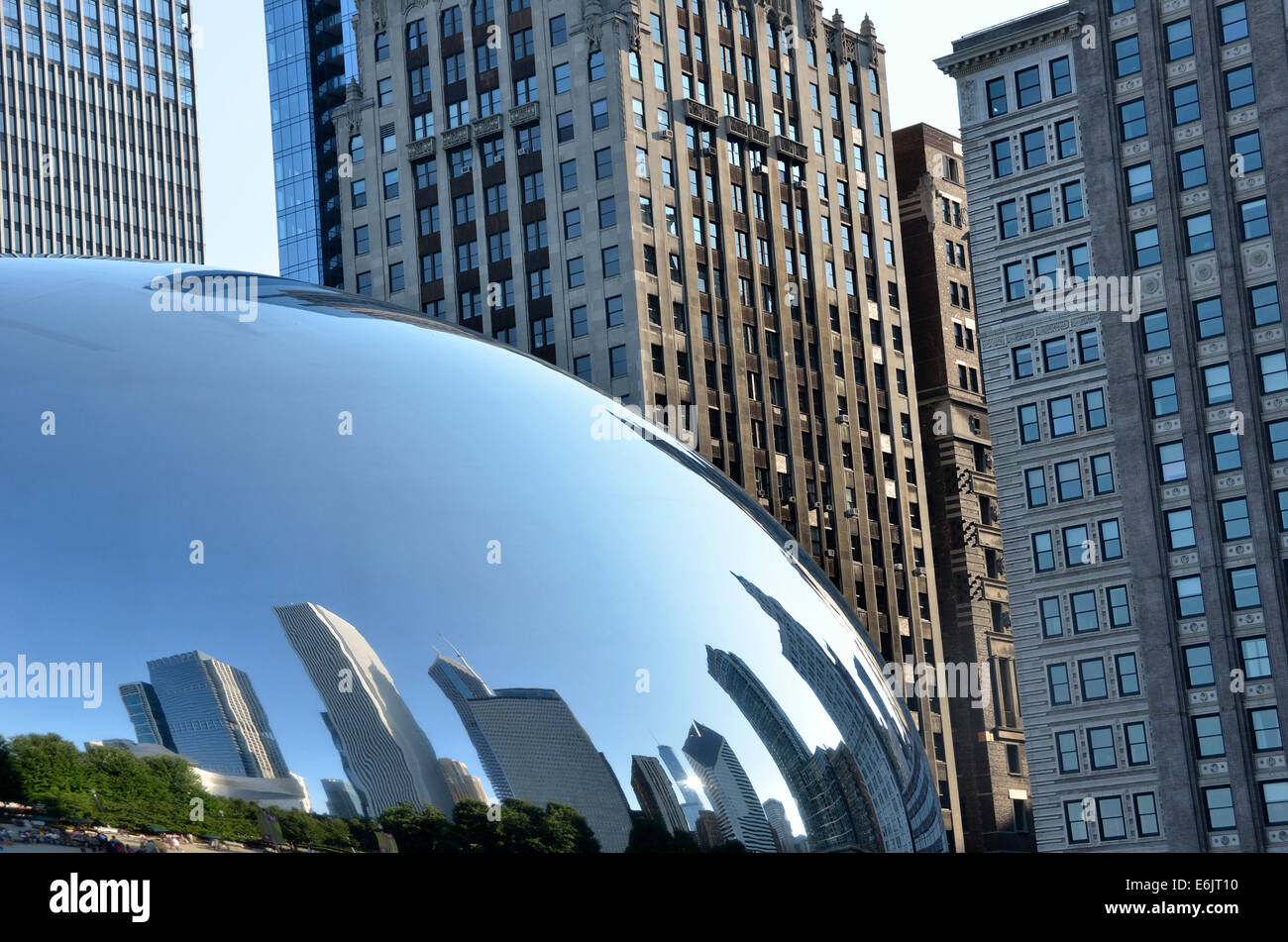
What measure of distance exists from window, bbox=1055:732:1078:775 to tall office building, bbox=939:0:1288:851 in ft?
0.35

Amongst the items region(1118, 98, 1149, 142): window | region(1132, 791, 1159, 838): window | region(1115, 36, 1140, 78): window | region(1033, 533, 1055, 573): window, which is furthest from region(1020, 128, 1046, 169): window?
region(1132, 791, 1159, 838): window

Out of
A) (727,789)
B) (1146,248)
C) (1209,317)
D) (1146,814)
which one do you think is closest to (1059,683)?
(1146,814)

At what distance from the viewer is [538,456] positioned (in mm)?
8836

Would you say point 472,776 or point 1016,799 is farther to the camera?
point 1016,799

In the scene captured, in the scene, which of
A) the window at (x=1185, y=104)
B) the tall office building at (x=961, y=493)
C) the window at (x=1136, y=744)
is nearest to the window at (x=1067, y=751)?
the window at (x=1136, y=744)

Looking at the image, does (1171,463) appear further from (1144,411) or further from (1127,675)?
(1127,675)

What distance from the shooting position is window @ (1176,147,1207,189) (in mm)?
86000

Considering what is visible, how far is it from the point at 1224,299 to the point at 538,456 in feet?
265

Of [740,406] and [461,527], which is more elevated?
[740,406]

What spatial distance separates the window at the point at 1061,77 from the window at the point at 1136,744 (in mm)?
32584

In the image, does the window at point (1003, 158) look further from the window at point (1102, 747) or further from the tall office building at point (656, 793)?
the tall office building at point (656, 793)

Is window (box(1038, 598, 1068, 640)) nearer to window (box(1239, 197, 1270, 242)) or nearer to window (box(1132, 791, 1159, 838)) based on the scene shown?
window (box(1132, 791, 1159, 838))

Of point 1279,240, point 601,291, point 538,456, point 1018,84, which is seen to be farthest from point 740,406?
point 538,456
